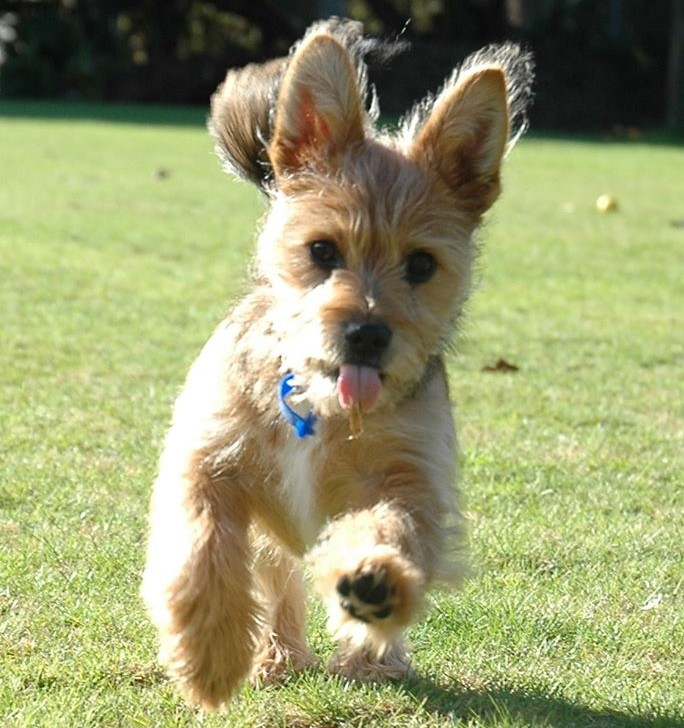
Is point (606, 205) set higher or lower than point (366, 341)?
lower

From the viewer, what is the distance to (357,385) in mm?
3820

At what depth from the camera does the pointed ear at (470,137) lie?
13.7 feet

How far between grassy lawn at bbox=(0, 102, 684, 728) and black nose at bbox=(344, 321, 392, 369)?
82 cm

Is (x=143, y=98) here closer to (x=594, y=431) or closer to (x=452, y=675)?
(x=594, y=431)

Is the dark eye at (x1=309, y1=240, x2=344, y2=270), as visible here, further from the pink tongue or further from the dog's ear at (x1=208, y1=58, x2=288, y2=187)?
the dog's ear at (x1=208, y1=58, x2=288, y2=187)

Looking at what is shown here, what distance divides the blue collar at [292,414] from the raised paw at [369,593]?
2.07 ft

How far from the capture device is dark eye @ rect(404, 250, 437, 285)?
3984 mm

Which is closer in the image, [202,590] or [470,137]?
[202,590]

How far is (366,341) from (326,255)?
1.02 feet

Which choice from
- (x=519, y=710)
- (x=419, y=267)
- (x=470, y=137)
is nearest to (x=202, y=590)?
(x=519, y=710)

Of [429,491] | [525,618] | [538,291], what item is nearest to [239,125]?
[429,491]

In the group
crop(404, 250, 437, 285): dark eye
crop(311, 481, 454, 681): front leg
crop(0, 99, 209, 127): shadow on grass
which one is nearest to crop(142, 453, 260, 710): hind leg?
crop(311, 481, 454, 681): front leg

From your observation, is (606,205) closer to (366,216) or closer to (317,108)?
(317,108)

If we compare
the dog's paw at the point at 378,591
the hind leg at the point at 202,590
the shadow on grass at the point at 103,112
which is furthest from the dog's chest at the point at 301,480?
the shadow on grass at the point at 103,112
